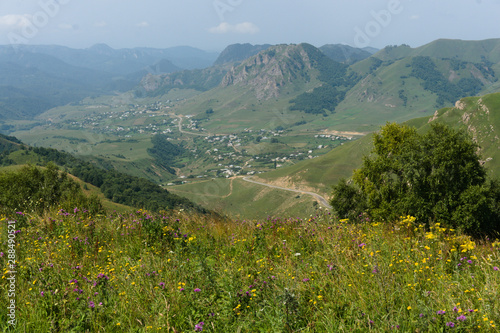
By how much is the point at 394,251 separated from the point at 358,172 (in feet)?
113

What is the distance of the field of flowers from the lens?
182 inches

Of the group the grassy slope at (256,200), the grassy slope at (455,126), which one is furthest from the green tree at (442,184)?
the grassy slope at (455,126)

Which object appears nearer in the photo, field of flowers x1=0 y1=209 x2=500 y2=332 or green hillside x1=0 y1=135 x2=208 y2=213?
field of flowers x1=0 y1=209 x2=500 y2=332

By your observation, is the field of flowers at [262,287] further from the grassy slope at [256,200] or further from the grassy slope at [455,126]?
the grassy slope at [455,126]

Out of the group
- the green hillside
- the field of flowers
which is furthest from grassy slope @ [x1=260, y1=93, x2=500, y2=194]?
the field of flowers

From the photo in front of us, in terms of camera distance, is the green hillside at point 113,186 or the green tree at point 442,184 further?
the green hillside at point 113,186

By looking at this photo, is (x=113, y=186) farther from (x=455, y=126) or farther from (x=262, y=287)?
(x=455, y=126)

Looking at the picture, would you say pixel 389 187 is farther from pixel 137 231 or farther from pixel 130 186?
pixel 130 186

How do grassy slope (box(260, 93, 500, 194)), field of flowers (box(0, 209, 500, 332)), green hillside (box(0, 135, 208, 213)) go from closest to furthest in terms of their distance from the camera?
field of flowers (box(0, 209, 500, 332))
green hillside (box(0, 135, 208, 213))
grassy slope (box(260, 93, 500, 194))

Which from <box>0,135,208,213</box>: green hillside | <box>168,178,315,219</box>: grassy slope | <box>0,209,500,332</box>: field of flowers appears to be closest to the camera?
<box>0,209,500,332</box>: field of flowers

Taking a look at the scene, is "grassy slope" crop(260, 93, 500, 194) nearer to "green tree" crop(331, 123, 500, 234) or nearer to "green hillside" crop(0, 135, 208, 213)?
"green hillside" crop(0, 135, 208, 213)

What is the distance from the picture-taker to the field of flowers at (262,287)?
4.63 metres

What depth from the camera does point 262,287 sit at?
555 cm

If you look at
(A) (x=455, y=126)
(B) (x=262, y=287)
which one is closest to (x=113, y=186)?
(B) (x=262, y=287)
